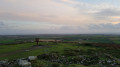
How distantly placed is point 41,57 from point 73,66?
892 centimetres

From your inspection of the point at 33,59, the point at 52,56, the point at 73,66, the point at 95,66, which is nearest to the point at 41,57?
the point at 52,56

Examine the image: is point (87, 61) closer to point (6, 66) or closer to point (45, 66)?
point (45, 66)

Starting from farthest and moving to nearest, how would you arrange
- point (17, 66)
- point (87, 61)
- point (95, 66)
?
point (87, 61) < point (95, 66) < point (17, 66)

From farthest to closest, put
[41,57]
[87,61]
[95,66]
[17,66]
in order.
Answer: [41,57], [87,61], [95,66], [17,66]

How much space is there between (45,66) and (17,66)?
3946 millimetres

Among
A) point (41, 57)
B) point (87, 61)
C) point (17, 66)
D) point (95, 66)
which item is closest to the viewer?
point (17, 66)

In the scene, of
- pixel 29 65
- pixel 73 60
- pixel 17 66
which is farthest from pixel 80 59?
pixel 17 66

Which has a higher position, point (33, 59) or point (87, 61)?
point (33, 59)

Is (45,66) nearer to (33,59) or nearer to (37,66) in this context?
(37,66)

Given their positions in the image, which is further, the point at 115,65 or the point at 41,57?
the point at 41,57

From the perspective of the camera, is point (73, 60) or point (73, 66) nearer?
point (73, 66)

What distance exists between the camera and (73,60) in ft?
68.5

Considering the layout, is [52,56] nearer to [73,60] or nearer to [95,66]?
[73,60]

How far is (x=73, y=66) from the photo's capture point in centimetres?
1633
